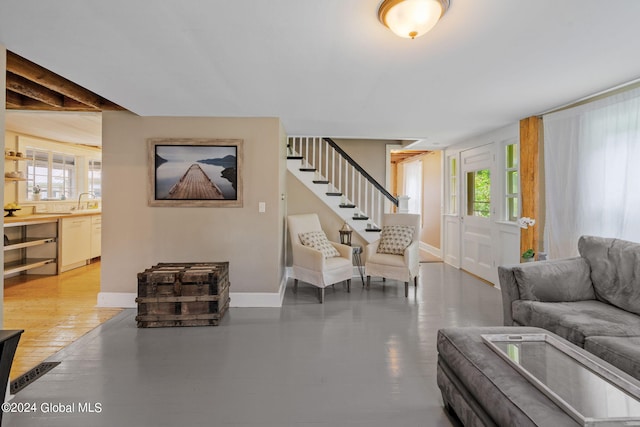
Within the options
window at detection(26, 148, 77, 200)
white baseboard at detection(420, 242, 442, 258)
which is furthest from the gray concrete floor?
window at detection(26, 148, 77, 200)

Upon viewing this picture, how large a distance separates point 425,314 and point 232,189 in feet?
8.65

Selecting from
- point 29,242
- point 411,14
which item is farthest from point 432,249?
point 29,242

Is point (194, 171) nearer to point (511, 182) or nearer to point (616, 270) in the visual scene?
point (616, 270)

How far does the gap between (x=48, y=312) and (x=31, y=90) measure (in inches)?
91.3

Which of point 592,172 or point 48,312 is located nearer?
point 592,172

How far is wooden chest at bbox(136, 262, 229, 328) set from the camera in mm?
3215

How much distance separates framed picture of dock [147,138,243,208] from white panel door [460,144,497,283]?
3707mm

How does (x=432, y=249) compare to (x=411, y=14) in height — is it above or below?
below

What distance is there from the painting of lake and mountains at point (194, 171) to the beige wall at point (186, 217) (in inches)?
5.8

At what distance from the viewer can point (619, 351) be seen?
1.81 metres

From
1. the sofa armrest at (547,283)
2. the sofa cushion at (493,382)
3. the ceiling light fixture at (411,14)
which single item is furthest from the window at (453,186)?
the ceiling light fixture at (411,14)

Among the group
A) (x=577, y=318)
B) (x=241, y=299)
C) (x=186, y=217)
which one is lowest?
(x=241, y=299)

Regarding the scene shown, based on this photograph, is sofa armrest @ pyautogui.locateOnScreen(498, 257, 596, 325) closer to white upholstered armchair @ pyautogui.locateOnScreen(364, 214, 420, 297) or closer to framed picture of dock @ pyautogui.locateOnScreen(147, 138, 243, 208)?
white upholstered armchair @ pyautogui.locateOnScreen(364, 214, 420, 297)

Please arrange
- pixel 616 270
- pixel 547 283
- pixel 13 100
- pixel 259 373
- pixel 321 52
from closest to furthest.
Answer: pixel 321 52, pixel 259 373, pixel 616 270, pixel 547 283, pixel 13 100
